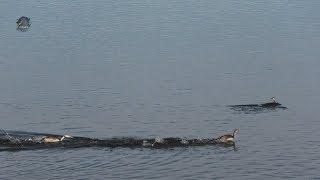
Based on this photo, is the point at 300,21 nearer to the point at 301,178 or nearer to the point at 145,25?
the point at 145,25

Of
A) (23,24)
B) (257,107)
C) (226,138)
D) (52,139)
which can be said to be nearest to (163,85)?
(257,107)

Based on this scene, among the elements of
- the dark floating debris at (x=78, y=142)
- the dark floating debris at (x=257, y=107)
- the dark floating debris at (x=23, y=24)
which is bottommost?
the dark floating debris at (x=78, y=142)

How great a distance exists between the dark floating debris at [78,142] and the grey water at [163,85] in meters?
0.76

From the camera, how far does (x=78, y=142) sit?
191ft

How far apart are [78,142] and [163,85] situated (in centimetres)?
1858

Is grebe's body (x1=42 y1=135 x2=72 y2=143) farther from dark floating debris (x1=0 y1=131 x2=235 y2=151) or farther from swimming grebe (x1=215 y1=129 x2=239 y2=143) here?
swimming grebe (x1=215 y1=129 x2=239 y2=143)

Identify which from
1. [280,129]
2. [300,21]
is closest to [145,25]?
[300,21]

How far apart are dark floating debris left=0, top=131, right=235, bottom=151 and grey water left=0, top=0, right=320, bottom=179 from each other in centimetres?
76

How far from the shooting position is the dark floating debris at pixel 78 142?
57.6m

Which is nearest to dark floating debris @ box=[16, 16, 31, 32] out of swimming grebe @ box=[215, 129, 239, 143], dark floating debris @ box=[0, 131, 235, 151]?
dark floating debris @ box=[0, 131, 235, 151]

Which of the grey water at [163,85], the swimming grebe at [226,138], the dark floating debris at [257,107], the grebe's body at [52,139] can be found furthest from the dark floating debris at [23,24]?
the swimming grebe at [226,138]

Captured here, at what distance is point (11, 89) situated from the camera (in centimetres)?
7356

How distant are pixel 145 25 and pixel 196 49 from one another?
574 inches

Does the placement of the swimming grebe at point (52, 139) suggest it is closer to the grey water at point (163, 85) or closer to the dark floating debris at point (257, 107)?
the grey water at point (163, 85)
